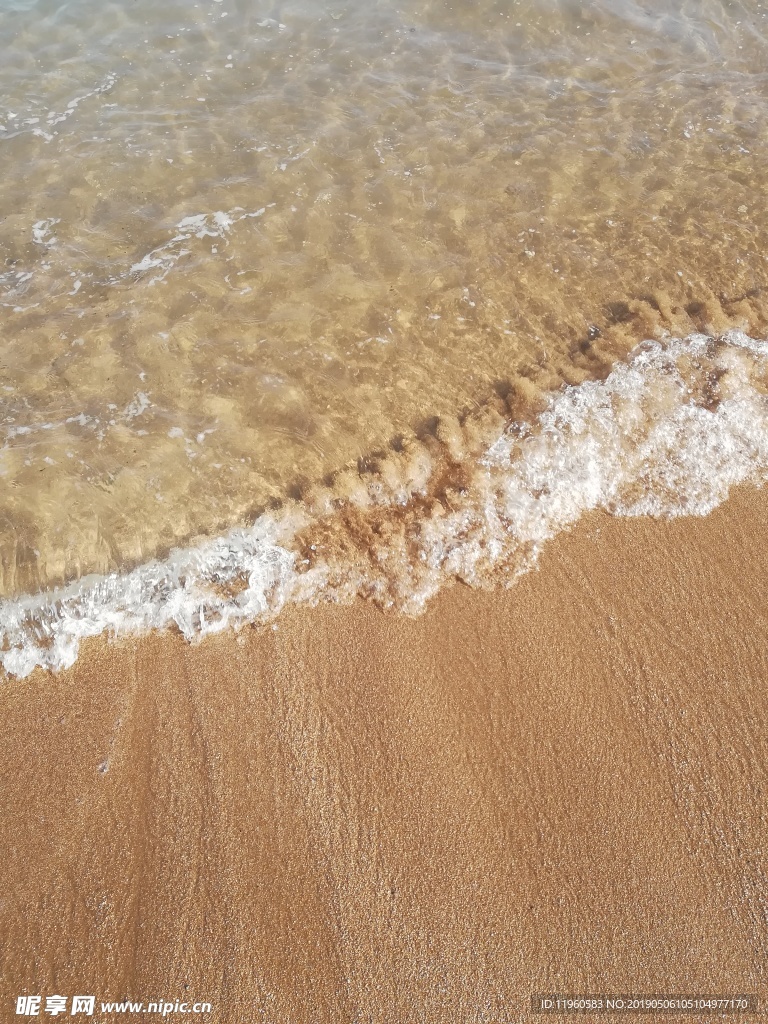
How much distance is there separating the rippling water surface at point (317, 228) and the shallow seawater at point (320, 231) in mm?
21

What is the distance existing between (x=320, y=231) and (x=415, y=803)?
12.6ft

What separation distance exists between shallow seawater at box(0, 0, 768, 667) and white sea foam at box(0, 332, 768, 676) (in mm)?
149

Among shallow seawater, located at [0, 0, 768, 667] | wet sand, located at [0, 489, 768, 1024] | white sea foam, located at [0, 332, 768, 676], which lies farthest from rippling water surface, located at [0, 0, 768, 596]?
wet sand, located at [0, 489, 768, 1024]

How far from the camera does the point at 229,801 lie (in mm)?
2619

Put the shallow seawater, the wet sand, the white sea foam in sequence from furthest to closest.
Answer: the shallow seawater < the white sea foam < the wet sand

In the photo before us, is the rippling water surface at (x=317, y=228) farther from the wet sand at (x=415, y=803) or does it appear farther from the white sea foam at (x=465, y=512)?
the wet sand at (x=415, y=803)

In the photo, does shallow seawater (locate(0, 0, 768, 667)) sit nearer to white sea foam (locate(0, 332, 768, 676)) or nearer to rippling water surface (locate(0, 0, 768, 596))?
rippling water surface (locate(0, 0, 768, 596))

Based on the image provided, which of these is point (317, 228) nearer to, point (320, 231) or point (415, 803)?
point (320, 231)

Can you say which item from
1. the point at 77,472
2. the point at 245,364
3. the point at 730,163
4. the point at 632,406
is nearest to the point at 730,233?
the point at 730,163

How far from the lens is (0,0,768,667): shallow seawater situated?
3641mm

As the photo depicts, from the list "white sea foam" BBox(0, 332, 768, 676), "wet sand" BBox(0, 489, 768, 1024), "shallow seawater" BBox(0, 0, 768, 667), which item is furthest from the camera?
"shallow seawater" BBox(0, 0, 768, 667)

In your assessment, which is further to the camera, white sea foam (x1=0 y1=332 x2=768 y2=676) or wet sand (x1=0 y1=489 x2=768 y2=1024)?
white sea foam (x1=0 y1=332 x2=768 y2=676)

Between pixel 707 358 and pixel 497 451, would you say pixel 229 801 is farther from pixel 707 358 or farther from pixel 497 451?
pixel 707 358

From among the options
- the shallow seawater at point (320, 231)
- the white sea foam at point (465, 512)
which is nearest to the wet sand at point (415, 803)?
the white sea foam at point (465, 512)
